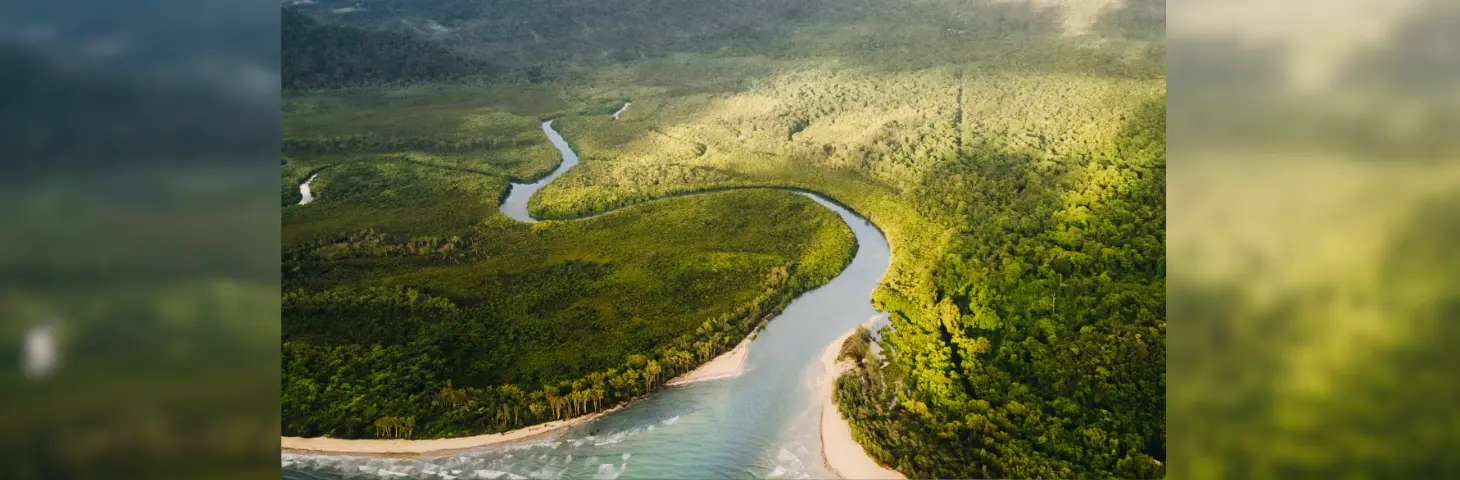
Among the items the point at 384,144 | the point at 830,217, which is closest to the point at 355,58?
the point at 384,144

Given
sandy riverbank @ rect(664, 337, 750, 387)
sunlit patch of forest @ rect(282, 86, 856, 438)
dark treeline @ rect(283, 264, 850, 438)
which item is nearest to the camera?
dark treeline @ rect(283, 264, 850, 438)

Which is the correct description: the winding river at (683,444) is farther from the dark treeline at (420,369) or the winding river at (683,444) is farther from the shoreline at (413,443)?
the dark treeline at (420,369)

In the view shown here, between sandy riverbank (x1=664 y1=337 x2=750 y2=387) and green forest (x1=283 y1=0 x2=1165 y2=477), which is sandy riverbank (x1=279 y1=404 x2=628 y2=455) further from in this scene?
sandy riverbank (x1=664 y1=337 x2=750 y2=387)

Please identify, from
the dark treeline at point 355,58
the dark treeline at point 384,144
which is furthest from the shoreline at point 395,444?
the dark treeline at point 355,58

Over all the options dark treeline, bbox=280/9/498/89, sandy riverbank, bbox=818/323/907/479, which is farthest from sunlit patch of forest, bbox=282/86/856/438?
dark treeline, bbox=280/9/498/89
